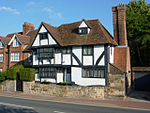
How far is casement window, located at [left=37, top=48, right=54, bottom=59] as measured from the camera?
23516 mm

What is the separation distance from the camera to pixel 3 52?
3350cm

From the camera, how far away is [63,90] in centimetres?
2109

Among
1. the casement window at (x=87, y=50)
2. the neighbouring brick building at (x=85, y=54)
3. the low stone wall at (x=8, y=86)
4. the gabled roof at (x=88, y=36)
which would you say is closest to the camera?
the neighbouring brick building at (x=85, y=54)

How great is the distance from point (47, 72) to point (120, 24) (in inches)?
523

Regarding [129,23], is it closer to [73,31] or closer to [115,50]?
[115,50]

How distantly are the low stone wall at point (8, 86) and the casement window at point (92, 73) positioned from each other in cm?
1193

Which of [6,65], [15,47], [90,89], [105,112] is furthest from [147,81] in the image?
[6,65]

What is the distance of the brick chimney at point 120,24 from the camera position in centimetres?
2298

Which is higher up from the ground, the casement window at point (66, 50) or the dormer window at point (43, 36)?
the dormer window at point (43, 36)

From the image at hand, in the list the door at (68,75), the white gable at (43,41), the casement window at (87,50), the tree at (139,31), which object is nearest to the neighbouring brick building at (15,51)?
the white gable at (43,41)

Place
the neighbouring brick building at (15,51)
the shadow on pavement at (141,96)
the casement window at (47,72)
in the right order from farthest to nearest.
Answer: the neighbouring brick building at (15,51) < the casement window at (47,72) < the shadow on pavement at (141,96)

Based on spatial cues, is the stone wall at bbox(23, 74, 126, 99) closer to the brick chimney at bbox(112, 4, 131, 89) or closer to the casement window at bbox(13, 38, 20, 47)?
the brick chimney at bbox(112, 4, 131, 89)

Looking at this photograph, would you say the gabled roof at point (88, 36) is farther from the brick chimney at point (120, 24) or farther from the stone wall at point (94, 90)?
the stone wall at point (94, 90)

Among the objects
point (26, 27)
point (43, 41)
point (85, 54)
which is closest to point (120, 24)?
point (85, 54)
